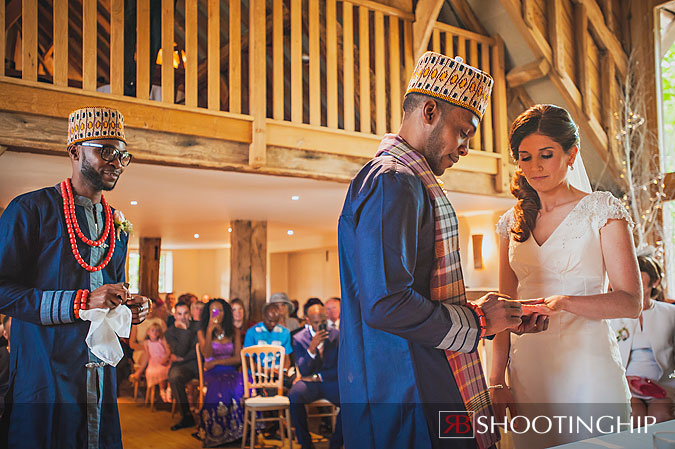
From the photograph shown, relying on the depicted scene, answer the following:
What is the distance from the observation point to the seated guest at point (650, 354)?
3.39m

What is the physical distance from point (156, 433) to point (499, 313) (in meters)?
5.28

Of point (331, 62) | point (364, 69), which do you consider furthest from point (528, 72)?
point (331, 62)

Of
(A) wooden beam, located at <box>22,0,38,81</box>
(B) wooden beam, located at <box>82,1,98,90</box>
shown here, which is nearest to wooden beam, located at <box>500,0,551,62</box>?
(B) wooden beam, located at <box>82,1,98,90</box>

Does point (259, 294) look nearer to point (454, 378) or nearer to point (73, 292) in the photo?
point (73, 292)

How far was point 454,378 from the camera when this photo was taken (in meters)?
1.34

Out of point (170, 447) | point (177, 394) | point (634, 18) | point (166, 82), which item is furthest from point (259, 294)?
point (634, 18)

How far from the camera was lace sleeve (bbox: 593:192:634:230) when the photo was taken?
1782 mm

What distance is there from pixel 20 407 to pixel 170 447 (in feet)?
12.4

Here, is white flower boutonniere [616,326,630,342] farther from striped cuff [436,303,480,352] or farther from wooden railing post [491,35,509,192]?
wooden railing post [491,35,509,192]

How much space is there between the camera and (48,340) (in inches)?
71.9

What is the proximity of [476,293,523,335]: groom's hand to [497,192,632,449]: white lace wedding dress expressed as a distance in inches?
21.8

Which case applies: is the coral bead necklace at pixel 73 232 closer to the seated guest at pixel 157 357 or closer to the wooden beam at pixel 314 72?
the wooden beam at pixel 314 72

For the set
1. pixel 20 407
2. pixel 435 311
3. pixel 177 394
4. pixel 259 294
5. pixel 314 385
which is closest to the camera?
pixel 435 311

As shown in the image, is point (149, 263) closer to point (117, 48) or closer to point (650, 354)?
point (117, 48)
